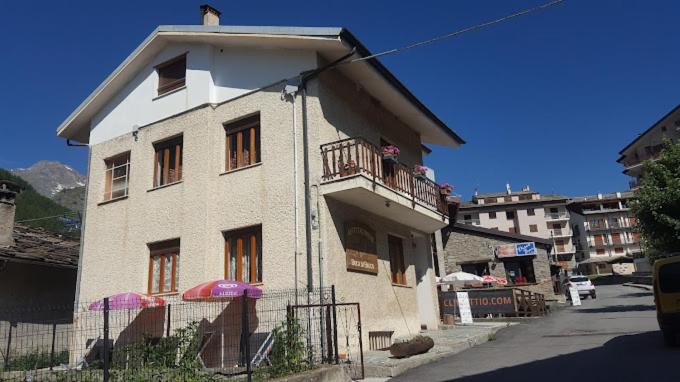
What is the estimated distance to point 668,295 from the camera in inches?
420

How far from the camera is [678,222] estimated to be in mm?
19375

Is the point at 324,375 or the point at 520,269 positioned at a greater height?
the point at 520,269

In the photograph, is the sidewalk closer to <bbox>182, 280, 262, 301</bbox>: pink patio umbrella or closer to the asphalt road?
the asphalt road

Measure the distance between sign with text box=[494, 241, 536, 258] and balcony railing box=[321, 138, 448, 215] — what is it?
54.3ft

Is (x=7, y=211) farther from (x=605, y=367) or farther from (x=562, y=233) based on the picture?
(x=562, y=233)

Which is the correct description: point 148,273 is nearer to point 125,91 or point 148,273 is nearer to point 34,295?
point 34,295

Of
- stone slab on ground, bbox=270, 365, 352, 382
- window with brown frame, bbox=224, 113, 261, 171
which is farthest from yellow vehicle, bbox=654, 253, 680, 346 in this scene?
window with brown frame, bbox=224, 113, 261, 171

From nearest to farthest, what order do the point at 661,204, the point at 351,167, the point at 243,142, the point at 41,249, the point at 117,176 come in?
the point at 351,167, the point at 243,142, the point at 117,176, the point at 41,249, the point at 661,204

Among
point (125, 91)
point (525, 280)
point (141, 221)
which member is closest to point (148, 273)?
point (141, 221)

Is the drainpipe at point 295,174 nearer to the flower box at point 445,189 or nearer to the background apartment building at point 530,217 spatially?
the flower box at point 445,189

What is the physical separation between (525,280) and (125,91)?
23.7 metres

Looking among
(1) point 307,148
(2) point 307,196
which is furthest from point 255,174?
(2) point 307,196

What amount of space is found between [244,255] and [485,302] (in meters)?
12.3

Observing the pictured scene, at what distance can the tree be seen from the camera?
1973cm
